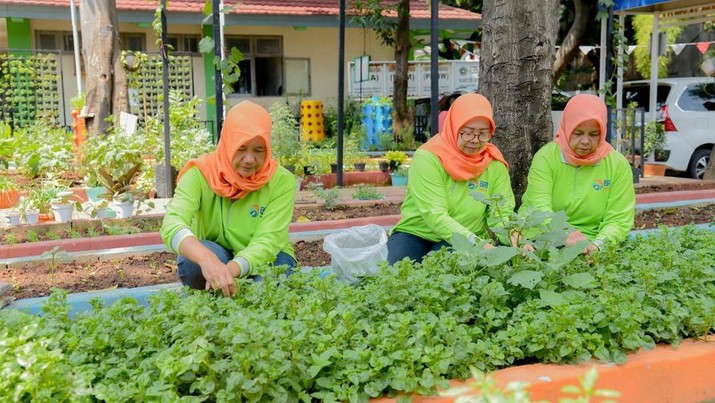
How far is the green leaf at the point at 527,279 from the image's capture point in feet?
9.77

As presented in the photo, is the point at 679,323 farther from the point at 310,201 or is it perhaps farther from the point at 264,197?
the point at 310,201

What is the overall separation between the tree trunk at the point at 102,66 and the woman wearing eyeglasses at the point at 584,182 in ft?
24.3

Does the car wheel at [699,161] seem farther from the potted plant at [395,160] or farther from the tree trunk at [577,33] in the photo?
the tree trunk at [577,33]

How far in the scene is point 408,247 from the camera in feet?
14.1

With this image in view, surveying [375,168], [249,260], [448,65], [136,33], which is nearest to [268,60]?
[136,33]

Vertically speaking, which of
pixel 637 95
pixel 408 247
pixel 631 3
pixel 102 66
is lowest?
pixel 408 247

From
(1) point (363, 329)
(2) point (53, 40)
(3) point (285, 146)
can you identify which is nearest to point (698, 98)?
(3) point (285, 146)

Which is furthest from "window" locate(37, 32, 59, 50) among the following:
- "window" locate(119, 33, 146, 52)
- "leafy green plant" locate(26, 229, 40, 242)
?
"leafy green plant" locate(26, 229, 40, 242)

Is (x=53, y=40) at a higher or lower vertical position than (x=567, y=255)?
higher

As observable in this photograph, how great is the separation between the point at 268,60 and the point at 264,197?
45.6 ft

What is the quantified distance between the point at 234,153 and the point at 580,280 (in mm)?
1624

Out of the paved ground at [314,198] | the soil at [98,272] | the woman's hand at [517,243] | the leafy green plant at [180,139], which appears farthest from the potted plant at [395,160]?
the woman's hand at [517,243]

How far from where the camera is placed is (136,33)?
1596 cm

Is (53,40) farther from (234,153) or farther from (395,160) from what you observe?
(234,153)
